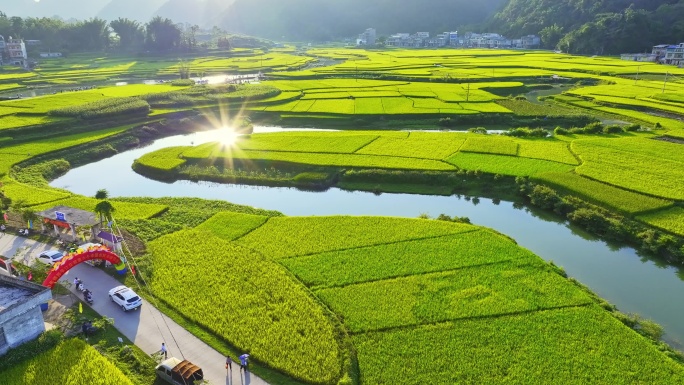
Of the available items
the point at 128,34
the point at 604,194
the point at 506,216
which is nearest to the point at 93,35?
the point at 128,34

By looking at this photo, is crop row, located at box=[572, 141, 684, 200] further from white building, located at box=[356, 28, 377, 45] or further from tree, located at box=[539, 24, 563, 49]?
white building, located at box=[356, 28, 377, 45]

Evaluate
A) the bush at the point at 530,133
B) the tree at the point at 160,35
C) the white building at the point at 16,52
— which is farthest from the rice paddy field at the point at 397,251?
the tree at the point at 160,35

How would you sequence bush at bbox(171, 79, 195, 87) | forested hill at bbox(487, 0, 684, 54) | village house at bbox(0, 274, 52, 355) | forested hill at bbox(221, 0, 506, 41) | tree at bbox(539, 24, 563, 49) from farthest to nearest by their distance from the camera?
forested hill at bbox(221, 0, 506, 41)
tree at bbox(539, 24, 563, 49)
forested hill at bbox(487, 0, 684, 54)
bush at bbox(171, 79, 195, 87)
village house at bbox(0, 274, 52, 355)

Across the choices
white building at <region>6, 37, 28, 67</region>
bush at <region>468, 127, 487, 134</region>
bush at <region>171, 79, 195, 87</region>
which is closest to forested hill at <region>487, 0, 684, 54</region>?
bush at <region>468, 127, 487, 134</region>

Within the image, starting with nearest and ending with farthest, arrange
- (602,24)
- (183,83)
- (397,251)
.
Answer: (397,251) → (183,83) → (602,24)

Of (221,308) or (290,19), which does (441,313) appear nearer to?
(221,308)

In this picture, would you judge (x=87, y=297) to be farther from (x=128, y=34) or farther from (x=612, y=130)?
(x=128, y=34)

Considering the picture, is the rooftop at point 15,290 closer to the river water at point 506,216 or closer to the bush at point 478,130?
the river water at point 506,216
